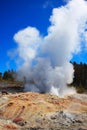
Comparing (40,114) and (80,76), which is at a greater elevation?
(80,76)

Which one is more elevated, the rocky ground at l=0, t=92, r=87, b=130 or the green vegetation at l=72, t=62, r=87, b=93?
the green vegetation at l=72, t=62, r=87, b=93

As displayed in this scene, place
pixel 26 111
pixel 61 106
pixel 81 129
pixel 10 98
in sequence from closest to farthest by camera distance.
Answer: pixel 81 129 < pixel 26 111 < pixel 61 106 < pixel 10 98

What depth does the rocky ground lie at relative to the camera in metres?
33.1

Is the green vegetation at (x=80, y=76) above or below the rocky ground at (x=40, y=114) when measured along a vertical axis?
above

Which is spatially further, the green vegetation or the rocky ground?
the green vegetation

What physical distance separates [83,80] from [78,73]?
452 cm

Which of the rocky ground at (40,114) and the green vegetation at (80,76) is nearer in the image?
the rocky ground at (40,114)

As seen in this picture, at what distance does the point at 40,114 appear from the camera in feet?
122

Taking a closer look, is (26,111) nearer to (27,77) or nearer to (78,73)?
(27,77)

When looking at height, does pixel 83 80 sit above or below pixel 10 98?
above

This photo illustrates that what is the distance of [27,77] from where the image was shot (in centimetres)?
6744

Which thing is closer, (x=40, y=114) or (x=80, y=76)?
(x=40, y=114)

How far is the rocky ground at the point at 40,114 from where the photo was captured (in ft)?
109

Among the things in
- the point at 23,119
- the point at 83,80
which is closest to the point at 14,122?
the point at 23,119
